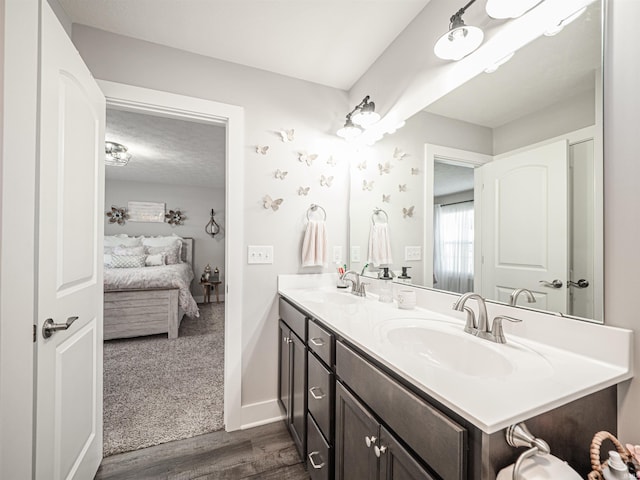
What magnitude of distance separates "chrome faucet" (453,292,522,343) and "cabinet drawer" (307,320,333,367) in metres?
0.52

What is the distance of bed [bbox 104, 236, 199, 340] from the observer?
328 cm

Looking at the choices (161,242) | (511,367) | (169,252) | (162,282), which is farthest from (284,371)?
(161,242)

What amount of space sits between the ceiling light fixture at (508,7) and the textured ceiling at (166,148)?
1.96 metres

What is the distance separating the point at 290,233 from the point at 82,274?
3.88 ft

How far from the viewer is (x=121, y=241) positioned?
5.07 metres

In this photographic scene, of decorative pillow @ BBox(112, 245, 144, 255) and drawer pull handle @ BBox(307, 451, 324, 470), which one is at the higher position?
decorative pillow @ BBox(112, 245, 144, 255)

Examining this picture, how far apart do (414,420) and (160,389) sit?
236 centimetres

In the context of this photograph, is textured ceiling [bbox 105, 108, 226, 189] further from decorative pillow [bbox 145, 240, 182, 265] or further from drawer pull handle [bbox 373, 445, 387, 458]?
drawer pull handle [bbox 373, 445, 387, 458]

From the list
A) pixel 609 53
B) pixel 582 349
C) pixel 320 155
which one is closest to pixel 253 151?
pixel 320 155

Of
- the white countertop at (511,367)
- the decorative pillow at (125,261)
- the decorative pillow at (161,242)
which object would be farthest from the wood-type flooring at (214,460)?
the decorative pillow at (161,242)

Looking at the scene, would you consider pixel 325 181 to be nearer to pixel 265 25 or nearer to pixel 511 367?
pixel 265 25

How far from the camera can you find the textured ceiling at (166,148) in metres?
2.88

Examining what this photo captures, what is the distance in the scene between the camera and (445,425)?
597mm

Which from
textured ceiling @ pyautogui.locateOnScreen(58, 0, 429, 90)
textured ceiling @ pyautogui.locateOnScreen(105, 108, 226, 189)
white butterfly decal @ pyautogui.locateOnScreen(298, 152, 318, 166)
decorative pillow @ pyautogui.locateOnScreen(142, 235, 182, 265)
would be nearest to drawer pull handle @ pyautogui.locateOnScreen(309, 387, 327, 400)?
white butterfly decal @ pyautogui.locateOnScreen(298, 152, 318, 166)
